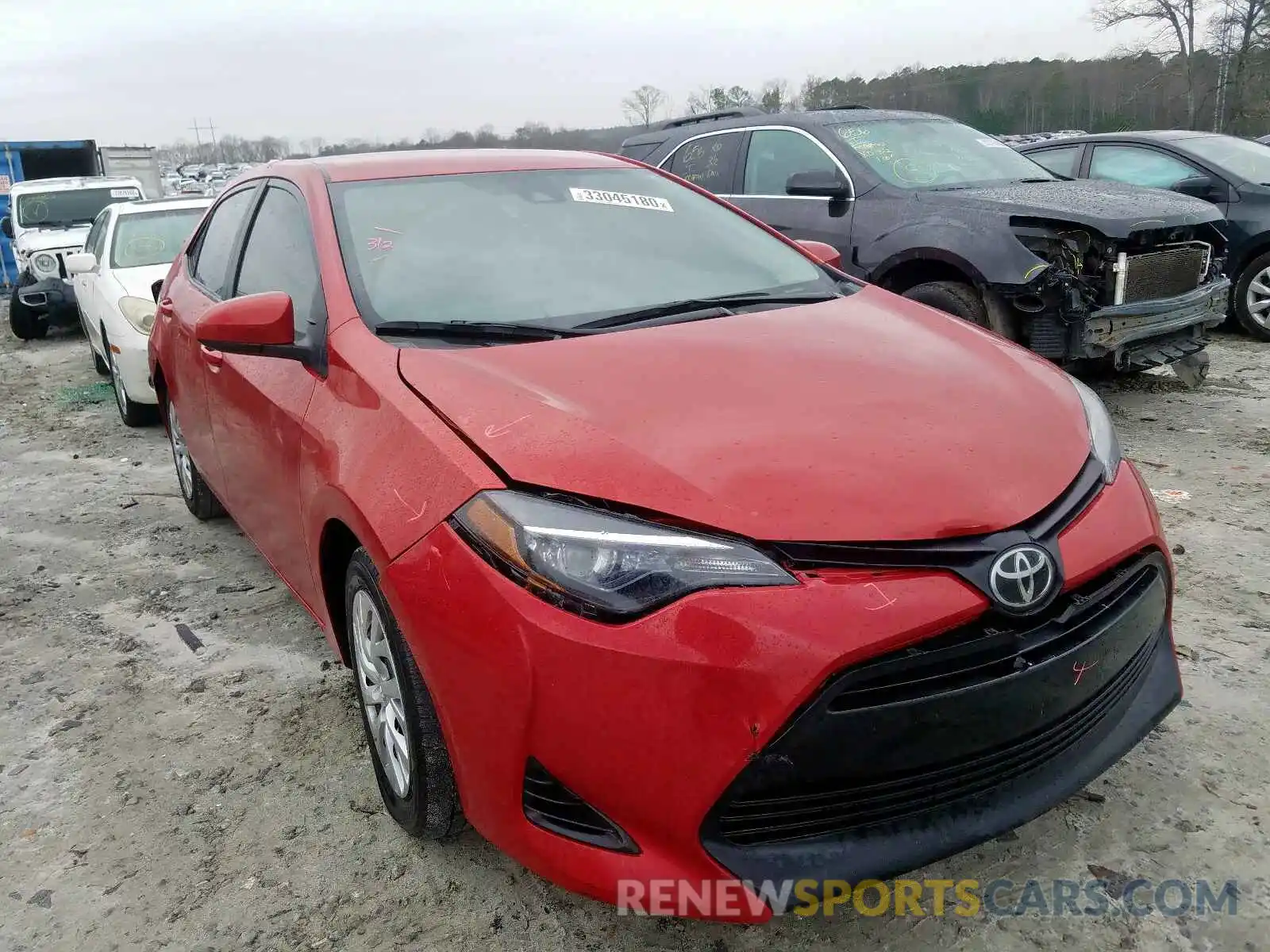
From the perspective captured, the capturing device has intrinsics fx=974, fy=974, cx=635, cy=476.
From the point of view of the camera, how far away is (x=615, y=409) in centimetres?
196

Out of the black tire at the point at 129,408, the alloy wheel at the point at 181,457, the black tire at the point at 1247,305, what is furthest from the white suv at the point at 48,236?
the black tire at the point at 1247,305

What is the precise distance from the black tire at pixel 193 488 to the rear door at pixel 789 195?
147 inches

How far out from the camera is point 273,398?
107 inches

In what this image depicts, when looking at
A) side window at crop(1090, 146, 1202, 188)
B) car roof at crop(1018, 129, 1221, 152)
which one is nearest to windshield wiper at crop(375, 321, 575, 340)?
side window at crop(1090, 146, 1202, 188)

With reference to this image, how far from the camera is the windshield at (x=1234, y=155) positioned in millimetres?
7199

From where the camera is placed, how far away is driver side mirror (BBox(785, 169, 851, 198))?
5688 millimetres

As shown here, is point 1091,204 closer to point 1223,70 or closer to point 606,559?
point 606,559

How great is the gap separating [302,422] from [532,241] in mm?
819

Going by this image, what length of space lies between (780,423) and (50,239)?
13171 mm

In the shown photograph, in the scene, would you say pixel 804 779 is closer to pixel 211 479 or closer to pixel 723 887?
pixel 723 887

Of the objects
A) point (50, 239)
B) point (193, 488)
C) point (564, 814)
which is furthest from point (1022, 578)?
point (50, 239)

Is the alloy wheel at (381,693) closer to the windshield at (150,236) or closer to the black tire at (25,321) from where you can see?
the windshield at (150,236)

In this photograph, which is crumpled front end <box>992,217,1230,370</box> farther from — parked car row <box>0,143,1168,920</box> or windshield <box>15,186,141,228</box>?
windshield <box>15,186,141,228</box>

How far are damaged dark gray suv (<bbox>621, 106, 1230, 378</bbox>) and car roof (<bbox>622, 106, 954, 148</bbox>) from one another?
2cm
